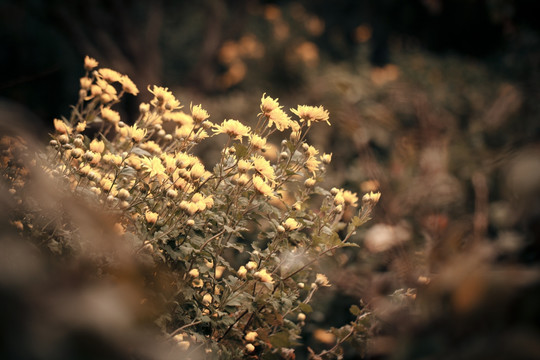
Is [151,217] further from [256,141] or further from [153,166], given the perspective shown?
[256,141]

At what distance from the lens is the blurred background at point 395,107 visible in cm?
55

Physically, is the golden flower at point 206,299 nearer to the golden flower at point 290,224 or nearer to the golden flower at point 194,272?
the golden flower at point 194,272

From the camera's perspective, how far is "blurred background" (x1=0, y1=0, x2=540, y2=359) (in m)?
0.55

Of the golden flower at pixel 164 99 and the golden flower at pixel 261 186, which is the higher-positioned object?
the golden flower at pixel 164 99

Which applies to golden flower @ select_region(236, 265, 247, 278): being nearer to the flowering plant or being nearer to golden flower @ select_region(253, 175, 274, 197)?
the flowering plant

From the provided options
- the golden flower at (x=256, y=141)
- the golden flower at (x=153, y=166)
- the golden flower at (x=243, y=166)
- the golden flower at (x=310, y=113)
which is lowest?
the golden flower at (x=153, y=166)

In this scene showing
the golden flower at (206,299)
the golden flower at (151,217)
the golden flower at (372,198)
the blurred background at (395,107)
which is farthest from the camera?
the golden flower at (372,198)

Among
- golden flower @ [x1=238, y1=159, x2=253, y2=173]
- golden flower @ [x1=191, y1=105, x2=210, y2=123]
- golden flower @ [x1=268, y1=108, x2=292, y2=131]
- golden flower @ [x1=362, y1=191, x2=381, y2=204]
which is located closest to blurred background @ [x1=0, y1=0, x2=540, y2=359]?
golden flower @ [x1=362, y1=191, x2=381, y2=204]

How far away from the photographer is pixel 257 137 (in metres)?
1.38

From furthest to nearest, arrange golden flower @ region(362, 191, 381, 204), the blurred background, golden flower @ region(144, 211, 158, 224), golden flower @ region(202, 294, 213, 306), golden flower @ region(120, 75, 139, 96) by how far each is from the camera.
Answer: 1. golden flower @ region(120, 75, 139, 96)
2. golden flower @ region(362, 191, 381, 204)
3. golden flower @ region(202, 294, 213, 306)
4. golden flower @ region(144, 211, 158, 224)
5. the blurred background

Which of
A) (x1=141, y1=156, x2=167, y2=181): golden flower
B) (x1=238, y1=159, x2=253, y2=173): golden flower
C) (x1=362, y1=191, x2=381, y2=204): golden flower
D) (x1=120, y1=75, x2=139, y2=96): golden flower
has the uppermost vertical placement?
(x1=120, y1=75, x2=139, y2=96): golden flower

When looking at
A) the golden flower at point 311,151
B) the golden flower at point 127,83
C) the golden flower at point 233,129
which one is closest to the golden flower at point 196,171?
the golden flower at point 233,129

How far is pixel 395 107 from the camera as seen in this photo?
5078 mm

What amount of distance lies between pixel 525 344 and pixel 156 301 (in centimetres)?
67
